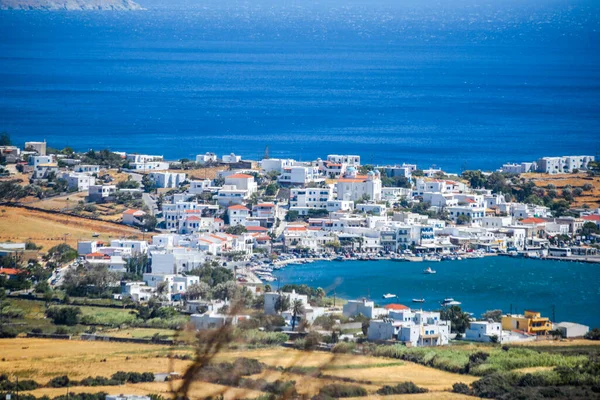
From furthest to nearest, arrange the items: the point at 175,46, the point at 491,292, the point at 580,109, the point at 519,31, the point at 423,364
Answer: the point at 519,31, the point at 175,46, the point at 580,109, the point at 491,292, the point at 423,364

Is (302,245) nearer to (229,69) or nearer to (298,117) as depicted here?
(298,117)

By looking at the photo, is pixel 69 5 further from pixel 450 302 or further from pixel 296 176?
pixel 450 302

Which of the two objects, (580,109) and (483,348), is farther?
(580,109)

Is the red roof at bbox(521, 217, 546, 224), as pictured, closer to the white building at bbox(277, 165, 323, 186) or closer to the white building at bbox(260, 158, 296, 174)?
the white building at bbox(277, 165, 323, 186)

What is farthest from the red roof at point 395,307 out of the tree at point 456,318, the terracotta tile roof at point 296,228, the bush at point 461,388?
the terracotta tile roof at point 296,228

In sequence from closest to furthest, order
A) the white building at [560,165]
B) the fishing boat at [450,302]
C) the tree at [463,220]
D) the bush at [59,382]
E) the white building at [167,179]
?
the bush at [59,382] < the fishing boat at [450,302] < the tree at [463,220] < the white building at [167,179] < the white building at [560,165]

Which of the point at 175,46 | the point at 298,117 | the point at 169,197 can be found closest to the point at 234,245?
the point at 169,197

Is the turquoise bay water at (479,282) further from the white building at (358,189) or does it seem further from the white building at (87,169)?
the white building at (87,169)
